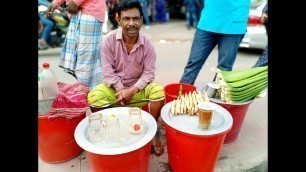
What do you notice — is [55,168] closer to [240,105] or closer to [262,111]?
[240,105]

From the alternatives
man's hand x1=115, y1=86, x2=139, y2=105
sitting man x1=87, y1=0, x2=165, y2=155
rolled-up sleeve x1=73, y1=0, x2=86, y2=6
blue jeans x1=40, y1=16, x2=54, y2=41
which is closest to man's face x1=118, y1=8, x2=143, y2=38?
sitting man x1=87, y1=0, x2=165, y2=155

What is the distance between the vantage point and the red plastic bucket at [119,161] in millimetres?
1782

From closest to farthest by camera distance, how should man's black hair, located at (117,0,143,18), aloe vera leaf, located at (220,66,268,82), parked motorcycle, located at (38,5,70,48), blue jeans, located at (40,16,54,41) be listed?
1. man's black hair, located at (117,0,143,18)
2. aloe vera leaf, located at (220,66,268,82)
3. blue jeans, located at (40,16,54,41)
4. parked motorcycle, located at (38,5,70,48)

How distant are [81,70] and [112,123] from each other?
4.11 ft

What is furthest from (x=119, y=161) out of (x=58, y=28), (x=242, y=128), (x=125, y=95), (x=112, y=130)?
(x=58, y=28)

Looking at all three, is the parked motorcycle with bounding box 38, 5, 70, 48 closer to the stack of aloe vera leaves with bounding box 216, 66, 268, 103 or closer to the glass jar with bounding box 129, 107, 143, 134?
the stack of aloe vera leaves with bounding box 216, 66, 268, 103

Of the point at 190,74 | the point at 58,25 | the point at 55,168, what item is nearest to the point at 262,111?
A: the point at 190,74

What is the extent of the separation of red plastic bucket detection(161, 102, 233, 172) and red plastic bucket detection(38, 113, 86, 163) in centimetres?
78

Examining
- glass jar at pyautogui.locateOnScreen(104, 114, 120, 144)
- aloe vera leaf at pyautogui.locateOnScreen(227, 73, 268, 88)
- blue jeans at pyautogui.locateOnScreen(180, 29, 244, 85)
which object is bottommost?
glass jar at pyautogui.locateOnScreen(104, 114, 120, 144)

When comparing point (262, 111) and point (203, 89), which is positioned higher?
point (203, 89)

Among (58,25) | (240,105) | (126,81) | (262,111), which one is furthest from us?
(58,25)

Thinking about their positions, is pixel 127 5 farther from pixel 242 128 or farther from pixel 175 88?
pixel 242 128

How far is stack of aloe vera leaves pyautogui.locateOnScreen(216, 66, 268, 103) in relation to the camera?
2.35 m

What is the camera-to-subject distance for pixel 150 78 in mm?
2484
